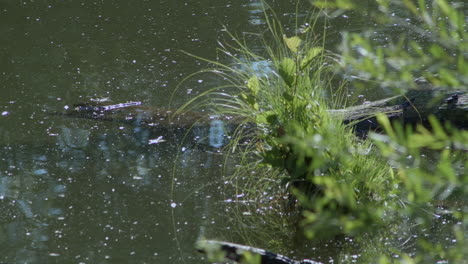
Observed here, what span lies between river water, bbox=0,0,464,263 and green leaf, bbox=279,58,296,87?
A: 76cm

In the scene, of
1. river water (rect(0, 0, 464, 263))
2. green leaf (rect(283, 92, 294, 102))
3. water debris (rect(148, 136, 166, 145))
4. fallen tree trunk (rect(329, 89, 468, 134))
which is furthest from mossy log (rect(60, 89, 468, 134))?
green leaf (rect(283, 92, 294, 102))

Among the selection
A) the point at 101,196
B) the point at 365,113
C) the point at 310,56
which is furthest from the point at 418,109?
the point at 101,196

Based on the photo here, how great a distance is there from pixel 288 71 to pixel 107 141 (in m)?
1.73

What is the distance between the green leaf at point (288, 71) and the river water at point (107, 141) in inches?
29.9

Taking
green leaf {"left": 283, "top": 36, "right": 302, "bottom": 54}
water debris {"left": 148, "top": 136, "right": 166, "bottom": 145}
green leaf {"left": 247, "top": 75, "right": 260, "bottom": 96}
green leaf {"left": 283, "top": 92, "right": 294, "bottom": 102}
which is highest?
green leaf {"left": 283, "top": 36, "right": 302, "bottom": 54}

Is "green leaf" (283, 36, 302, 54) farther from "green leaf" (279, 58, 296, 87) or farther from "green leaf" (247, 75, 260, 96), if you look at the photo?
"green leaf" (247, 75, 260, 96)

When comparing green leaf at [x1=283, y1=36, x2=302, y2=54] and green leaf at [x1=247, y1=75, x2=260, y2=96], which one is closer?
green leaf at [x1=283, y1=36, x2=302, y2=54]

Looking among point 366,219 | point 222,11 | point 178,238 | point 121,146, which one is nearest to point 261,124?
point 178,238

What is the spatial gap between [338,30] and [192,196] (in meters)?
3.21

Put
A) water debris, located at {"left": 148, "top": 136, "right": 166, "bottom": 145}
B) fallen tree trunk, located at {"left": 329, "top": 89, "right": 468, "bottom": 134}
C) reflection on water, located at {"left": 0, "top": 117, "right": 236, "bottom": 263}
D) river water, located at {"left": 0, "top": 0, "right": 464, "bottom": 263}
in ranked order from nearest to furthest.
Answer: reflection on water, located at {"left": 0, "top": 117, "right": 236, "bottom": 263} < river water, located at {"left": 0, "top": 0, "right": 464, "bottom": 263} < fallen tree trunk, located at {"left": 329, "top": 89, "right": 468, "bottom": 134} < water debris, located at {"left": 148, "top": 136, "right": 166, "bottom": 145}

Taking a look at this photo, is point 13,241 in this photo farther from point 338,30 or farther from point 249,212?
point 338,30

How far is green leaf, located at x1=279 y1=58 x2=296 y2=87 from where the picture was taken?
10.8 feet

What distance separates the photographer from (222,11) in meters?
7.13

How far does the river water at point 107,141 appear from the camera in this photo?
3.34m
